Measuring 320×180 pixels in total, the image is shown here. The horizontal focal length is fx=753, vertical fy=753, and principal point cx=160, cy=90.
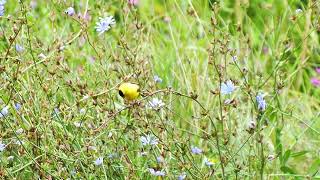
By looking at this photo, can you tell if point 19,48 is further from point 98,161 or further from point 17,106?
point 98,161

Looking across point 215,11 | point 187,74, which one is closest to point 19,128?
point 215,11

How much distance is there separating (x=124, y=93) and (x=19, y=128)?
0.50 m

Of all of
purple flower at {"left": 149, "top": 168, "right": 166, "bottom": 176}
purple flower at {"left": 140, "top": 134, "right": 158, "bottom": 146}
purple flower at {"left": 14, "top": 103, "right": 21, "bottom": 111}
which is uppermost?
purple flower at {"left": 14, "top": 103, "right": 21, "bottom": 111}

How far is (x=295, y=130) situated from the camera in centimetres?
306

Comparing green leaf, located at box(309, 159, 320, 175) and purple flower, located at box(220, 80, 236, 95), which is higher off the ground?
purple flower, located at box(220, 80, 236, 95)

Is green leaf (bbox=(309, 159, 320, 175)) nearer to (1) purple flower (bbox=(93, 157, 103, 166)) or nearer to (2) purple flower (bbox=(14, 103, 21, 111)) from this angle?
(1) purple flower (bbox=(93, 157, 103, 166))

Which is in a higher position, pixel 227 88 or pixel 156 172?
pixel 227 88

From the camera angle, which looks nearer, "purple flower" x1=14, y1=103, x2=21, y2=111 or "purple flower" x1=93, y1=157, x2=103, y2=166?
"purple flower" x1=93, y1=157, x2=103, y2=166

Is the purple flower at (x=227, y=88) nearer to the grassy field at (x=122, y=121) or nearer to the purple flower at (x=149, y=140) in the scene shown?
the grassy field at (x=122, y=121)

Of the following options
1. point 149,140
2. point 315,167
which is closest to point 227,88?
point 149,140

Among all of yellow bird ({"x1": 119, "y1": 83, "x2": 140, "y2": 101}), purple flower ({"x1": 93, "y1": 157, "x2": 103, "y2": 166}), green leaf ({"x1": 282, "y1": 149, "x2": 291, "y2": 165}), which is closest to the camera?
yellow bird ({"x1": 119, "y1": 83, "x2": 140, "y2": 101})

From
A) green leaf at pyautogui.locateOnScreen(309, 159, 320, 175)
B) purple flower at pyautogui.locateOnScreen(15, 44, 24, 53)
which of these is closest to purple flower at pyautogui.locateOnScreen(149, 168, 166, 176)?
green leaf at pyautogui.locateOnScreen(309, 159, 320, 175)

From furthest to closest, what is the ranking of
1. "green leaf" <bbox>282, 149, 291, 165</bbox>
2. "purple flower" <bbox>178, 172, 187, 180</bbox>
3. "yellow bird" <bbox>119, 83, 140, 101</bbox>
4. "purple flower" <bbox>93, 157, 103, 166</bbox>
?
"green leaf" <bbox>282, 149, 291, 165</bbox>
"purple flower" <bbox>178, 172, 187, 180</bbox>
"purple flower" <bbox>93, 157, 103, 166</bbox>
"yellow bird" <bbox>119, 83, 140, 101</bbox>

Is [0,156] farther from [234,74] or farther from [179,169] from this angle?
[234,74]
